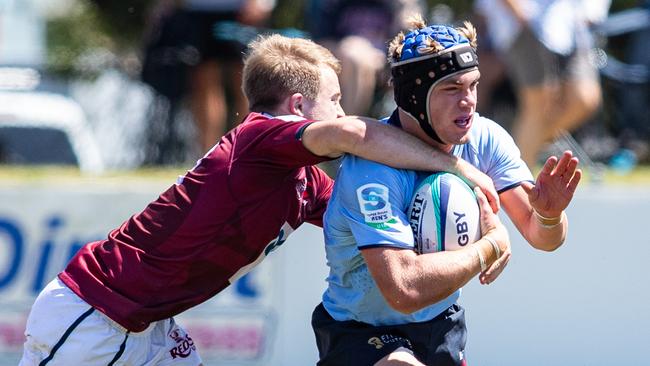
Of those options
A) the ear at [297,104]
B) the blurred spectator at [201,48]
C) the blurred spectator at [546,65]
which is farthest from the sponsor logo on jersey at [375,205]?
the blurred spectator at [201,48]

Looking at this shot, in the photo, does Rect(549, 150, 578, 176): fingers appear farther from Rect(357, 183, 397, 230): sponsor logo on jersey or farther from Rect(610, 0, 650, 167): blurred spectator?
Rect(610, 0, 650, 167): blurred spectator

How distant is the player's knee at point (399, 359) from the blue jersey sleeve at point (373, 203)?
380mm

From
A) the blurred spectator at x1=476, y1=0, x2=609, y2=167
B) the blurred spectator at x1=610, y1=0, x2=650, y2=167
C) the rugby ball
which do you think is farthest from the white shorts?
the blurred spectator at x1=610, y1=0, x2=650, y2=167

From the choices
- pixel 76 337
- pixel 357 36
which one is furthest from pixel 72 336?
pixel 357 36

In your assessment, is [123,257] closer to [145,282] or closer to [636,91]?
[145,282]

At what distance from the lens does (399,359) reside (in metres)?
3.98

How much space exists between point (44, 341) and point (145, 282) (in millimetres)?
406

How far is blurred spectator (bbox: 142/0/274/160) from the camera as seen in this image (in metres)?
8.41

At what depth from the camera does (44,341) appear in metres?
4.32

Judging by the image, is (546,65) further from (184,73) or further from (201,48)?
(184,73)

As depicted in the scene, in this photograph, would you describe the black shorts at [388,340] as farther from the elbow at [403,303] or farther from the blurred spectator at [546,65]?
the blurred spectator at [546,65]

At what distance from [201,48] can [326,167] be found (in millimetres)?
1472

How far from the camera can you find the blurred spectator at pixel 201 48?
27.6 ft

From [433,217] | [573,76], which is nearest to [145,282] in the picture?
[433,217]
